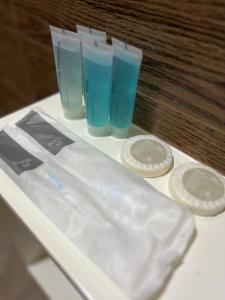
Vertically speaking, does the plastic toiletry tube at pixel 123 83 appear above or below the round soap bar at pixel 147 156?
above

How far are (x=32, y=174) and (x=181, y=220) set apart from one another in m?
0.18

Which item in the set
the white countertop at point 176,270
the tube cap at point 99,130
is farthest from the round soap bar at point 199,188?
the tube cap at point 99,130

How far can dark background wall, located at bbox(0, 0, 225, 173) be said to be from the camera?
308 mm

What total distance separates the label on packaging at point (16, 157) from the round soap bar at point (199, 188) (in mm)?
174

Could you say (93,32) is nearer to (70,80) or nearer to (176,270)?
(70,80)

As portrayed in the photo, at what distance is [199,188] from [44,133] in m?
0.22

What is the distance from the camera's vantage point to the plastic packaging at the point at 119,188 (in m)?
0.30

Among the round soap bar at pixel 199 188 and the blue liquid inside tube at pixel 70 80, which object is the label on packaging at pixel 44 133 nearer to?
the blue liquid inside tube at pixel 70 80

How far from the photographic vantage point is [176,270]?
0.94ft

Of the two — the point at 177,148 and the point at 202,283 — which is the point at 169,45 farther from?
the point at 202,283

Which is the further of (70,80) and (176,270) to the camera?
(70,80)

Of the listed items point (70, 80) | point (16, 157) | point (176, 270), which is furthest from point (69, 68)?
point (176, 270)

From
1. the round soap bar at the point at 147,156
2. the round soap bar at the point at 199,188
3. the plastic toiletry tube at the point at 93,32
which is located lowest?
the round soap bar at the point at 147,156

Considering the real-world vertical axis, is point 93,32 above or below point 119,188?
above
